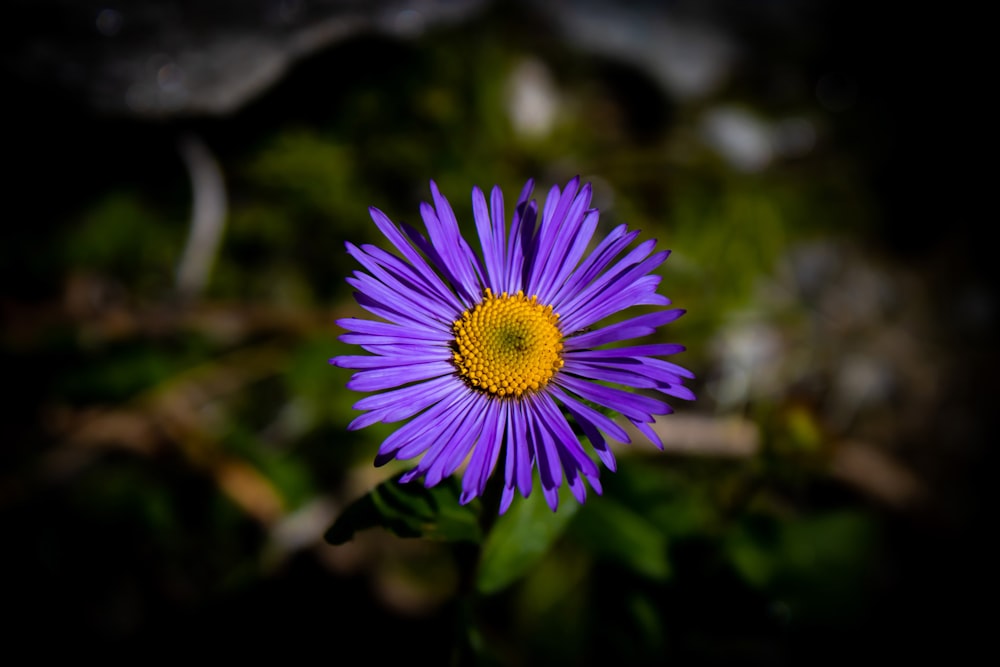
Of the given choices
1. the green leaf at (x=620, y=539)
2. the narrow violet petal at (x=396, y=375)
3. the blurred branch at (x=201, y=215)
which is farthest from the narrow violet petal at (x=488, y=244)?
the blurred branch at (x=201, y=215)

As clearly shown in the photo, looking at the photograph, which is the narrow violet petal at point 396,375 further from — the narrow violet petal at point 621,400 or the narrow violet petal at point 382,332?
the narrow violet petal at point 621,400

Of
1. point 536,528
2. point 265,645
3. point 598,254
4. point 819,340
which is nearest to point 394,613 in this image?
point 265,645

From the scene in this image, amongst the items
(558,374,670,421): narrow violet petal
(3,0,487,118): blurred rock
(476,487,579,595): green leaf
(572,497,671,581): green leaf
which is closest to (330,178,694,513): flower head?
(558,374,670,421): narrow violet petal

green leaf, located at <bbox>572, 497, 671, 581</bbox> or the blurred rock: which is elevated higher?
the blurred rock

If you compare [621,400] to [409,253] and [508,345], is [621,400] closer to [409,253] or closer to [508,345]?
[508,345]

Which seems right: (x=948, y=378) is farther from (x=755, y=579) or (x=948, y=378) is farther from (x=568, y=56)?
(x=568, y=56)

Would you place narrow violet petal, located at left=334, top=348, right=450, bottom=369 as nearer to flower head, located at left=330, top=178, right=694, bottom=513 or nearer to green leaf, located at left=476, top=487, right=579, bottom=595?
flower head, located at left=330, top=178, right=694, bottom=513

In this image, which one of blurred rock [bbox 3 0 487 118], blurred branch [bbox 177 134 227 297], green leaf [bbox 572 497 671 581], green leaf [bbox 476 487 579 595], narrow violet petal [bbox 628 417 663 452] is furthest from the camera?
blurred branch [bbox 177 134 227 297]

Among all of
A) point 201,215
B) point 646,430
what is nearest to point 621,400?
point 646,430
